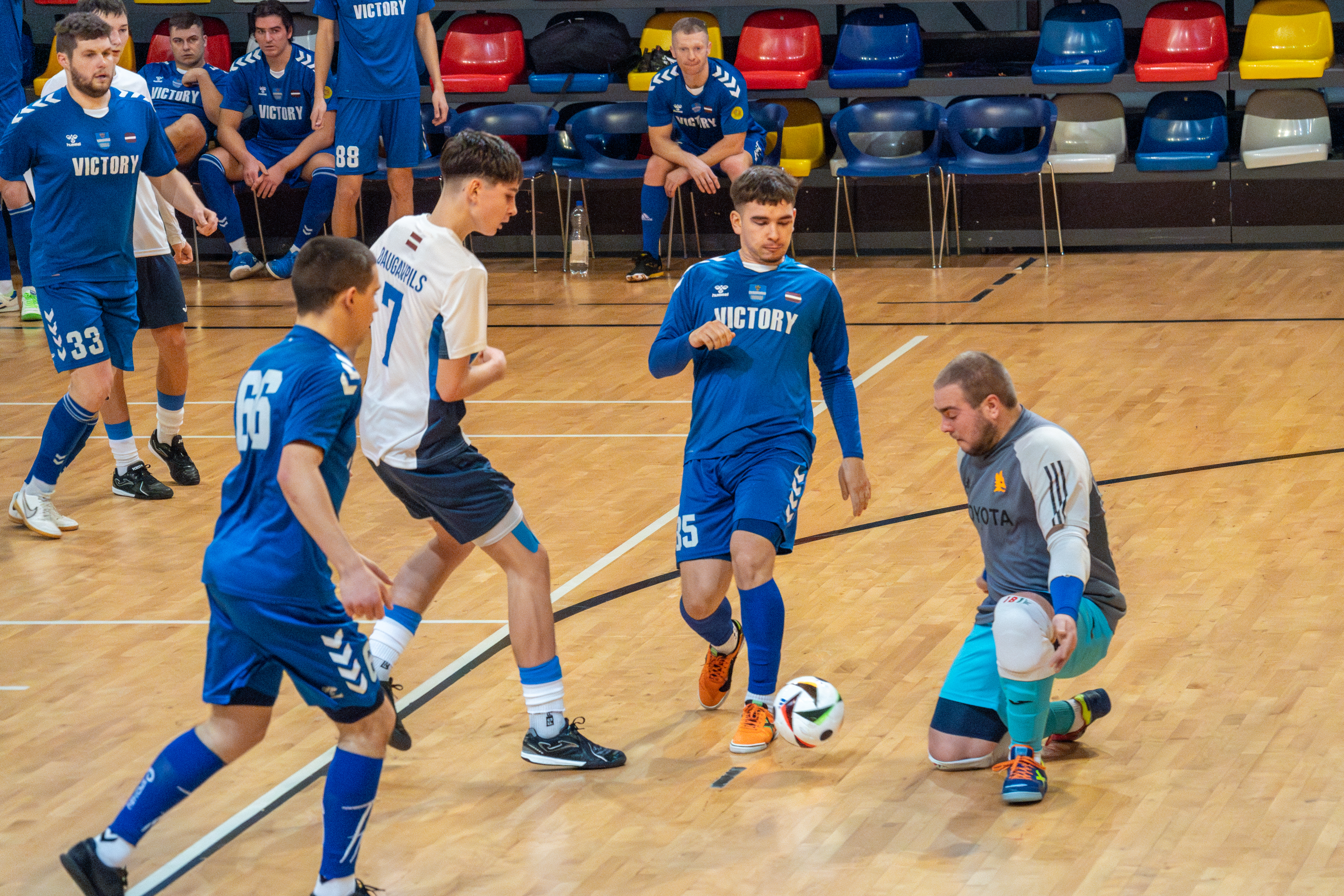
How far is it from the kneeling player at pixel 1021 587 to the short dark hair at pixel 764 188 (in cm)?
72

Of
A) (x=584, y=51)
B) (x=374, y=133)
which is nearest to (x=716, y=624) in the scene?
(x=374, y=133)

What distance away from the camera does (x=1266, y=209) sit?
12141 mm

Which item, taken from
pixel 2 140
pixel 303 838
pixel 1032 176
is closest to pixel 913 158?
pixel 1032 176

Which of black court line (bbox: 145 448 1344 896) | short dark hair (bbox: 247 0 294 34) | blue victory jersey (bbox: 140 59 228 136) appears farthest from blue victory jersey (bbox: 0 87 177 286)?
blue victory jersey (bbox: 140 59 228 136)

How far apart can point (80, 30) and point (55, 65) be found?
8.39 metres

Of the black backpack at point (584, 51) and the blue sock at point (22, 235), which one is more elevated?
the black backpack at point (584, 51)

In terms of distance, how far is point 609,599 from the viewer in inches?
223

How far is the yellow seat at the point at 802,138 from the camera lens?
12586mm

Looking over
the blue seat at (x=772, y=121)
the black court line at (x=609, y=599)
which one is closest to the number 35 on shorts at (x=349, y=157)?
the blue seat at (x=772, y=121)

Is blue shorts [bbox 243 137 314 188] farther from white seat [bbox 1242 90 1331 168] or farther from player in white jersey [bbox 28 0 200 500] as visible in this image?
white seat [bbox 1242 90 1331 168]

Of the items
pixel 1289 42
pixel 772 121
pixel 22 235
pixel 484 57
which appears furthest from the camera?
pixel 484 57

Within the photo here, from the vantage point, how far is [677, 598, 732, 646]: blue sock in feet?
14.9

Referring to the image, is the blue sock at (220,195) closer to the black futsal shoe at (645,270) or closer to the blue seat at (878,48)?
the black futsal shoe at (645,270)

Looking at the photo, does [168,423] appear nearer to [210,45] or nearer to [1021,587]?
[1021,587]
